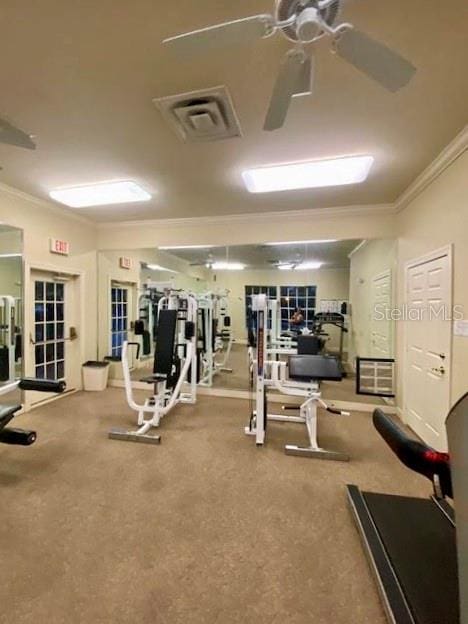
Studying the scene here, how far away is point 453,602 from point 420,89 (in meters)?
2.86

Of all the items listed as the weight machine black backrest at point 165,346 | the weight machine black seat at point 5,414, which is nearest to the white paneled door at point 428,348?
the weight machine black backrest at point 165,346

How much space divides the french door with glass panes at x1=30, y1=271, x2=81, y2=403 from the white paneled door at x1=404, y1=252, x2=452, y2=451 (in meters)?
4.93

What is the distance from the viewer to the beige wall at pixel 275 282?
488 centimetres

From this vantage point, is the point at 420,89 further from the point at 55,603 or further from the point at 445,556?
the point at 55,603

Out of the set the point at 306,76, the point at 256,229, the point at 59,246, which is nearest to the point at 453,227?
the point at 306,76

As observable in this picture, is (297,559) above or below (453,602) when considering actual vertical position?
below

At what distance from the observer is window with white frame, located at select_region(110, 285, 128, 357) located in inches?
227

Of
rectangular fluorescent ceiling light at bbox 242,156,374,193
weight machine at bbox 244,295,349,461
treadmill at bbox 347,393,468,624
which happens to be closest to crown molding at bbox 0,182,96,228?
rectangular fluorescent ceiling light at bbox 242,156,374,193

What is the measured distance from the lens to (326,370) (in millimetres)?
3074

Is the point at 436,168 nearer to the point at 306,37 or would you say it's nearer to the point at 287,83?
the point at 287,83

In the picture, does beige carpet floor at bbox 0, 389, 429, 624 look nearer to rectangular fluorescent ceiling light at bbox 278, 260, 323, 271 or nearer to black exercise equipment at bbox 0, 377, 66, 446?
black exercise equipment at bbox 0, 377, 66, 446

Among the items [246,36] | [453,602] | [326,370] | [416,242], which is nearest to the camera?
[246,36]

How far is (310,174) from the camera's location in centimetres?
324

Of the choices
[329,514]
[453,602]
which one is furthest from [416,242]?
[453,602]
